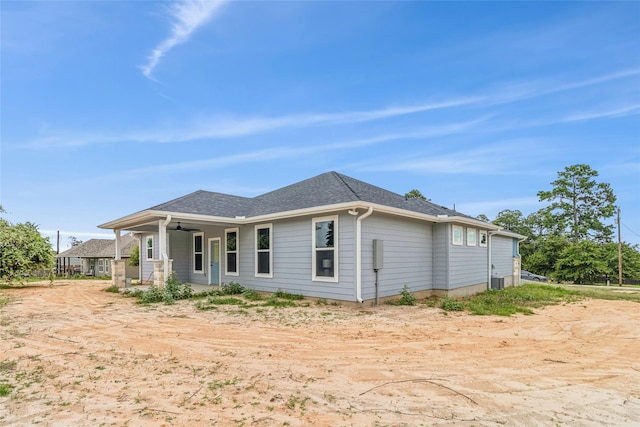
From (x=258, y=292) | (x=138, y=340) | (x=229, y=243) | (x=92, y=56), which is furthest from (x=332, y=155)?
(x=138, y=340)

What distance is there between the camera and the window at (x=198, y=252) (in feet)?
46.8

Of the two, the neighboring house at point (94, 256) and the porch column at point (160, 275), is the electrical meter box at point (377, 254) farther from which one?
the neighboring house at point (94, 256)

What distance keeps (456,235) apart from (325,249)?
17.1 feet

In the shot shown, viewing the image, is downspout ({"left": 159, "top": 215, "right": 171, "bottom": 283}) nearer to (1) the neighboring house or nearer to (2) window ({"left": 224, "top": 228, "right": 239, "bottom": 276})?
(2) window ({"left": 224, "top": 228, "right": 239, "bottom": 276})

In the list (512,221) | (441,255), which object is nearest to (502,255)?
(441,255)

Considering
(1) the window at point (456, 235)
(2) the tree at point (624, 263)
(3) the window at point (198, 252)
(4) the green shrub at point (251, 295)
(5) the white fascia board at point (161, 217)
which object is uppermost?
(5) the white fascia board at point (161, 217)

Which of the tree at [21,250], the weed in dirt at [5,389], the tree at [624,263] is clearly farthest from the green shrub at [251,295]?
the tree at [624,263]

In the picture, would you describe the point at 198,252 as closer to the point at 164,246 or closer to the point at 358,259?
the point at 164,246

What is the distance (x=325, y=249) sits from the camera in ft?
31.2

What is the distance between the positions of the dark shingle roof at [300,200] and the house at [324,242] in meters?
0.06

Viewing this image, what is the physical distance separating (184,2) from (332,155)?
10860mm

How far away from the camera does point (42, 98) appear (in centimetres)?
1266

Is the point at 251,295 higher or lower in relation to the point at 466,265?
lower

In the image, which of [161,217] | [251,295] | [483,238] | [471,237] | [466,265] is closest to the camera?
[161,217]
